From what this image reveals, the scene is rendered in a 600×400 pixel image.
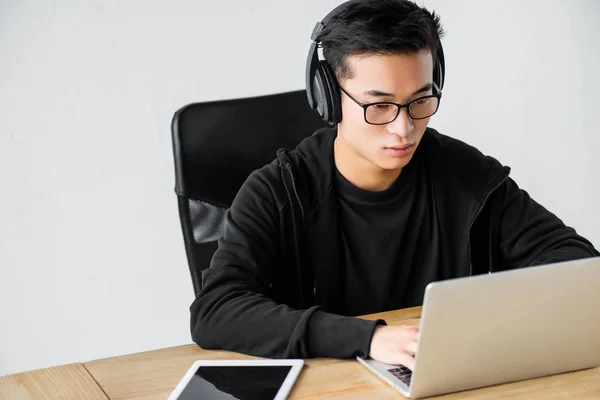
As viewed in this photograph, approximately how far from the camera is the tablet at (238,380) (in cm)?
107

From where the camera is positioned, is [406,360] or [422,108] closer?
[406,360]

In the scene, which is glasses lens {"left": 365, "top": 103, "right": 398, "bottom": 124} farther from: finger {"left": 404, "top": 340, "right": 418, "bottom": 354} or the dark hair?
finger {"left": 404, "top": 340, "right": 418, "bottom": 354}

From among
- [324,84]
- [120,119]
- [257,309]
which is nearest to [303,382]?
[257,309]

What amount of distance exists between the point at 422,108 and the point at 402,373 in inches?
20.1

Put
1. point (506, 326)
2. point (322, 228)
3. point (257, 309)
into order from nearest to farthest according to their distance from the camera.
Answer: point (506, 326) → point (257, 309) → point (322, 228)

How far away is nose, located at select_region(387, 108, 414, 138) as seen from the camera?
1400mm

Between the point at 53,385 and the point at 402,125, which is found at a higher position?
the point at 402,125

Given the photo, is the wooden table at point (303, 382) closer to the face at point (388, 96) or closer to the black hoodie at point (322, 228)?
the black hoodie at point (322, 228)

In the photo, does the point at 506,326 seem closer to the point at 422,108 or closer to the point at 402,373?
the point at 402,373

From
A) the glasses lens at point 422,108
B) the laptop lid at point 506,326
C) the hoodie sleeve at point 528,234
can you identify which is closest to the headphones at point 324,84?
the glasses lens at point 422,108

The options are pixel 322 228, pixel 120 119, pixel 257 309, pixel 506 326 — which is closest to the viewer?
pixel 506 326

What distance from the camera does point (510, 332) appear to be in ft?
3.33

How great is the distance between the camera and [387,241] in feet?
5.22

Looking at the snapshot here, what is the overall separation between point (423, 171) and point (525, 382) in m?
0.62
